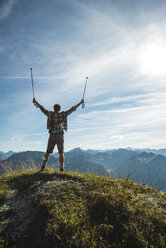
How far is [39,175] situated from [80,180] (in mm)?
2572

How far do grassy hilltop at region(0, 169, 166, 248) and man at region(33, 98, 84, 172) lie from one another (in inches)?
121

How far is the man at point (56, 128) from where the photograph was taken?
895 cm

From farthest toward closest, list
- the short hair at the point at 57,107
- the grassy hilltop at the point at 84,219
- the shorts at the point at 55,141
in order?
the short hair at the point at 57,107, the shorts at the point at 55,141, the grassy hilltop at the point at 84,219

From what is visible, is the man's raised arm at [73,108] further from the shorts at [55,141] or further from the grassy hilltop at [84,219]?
the grassy hilltop at [84,219]

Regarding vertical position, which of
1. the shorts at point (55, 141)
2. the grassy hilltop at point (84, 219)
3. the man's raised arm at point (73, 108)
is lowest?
the grassy hilltop at point (84, 219)

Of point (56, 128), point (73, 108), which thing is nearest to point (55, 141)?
point (56, 128)

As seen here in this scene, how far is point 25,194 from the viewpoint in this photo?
6.27 m

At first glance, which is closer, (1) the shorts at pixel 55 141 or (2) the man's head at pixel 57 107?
(1) the shorts at pixel 55 141

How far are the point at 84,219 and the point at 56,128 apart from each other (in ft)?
19.4

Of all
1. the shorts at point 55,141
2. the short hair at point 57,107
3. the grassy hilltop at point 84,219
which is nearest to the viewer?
the grassy hilltop at point 84,219

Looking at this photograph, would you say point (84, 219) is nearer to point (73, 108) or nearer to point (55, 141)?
point (55, 141)

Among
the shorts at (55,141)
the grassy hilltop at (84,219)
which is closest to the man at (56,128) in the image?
the shorts at (55,141)

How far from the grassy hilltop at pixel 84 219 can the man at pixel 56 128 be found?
10.1 ft

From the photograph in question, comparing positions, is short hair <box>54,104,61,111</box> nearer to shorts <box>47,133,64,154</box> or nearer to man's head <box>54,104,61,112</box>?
man's head <box>54,104,61,112</box>
